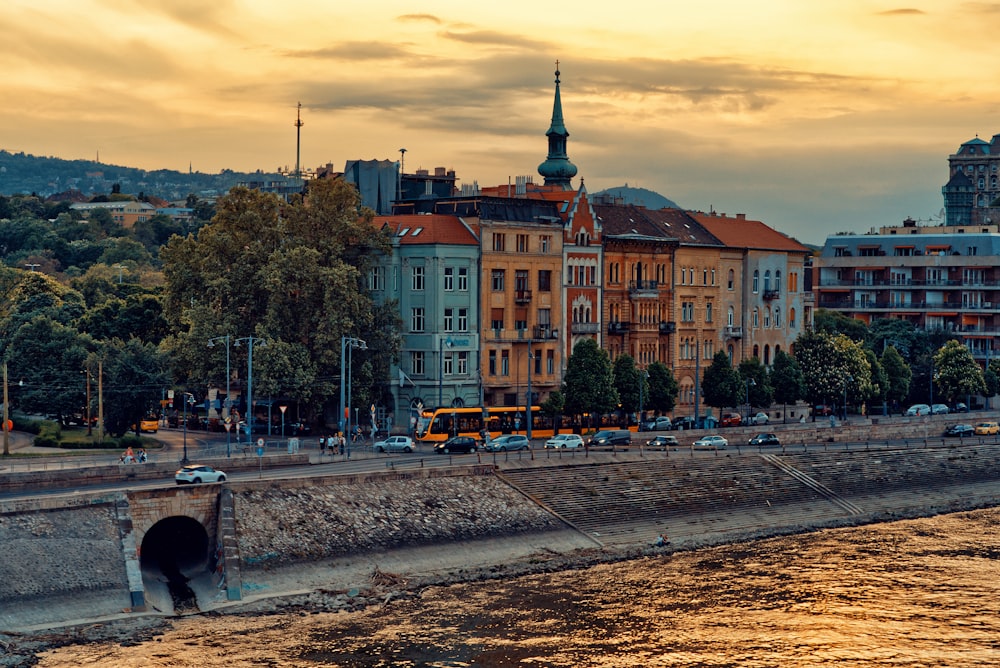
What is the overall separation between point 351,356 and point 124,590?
140 ft

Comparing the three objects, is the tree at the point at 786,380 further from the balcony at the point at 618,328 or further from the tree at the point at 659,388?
the balcony at the point at 618,328

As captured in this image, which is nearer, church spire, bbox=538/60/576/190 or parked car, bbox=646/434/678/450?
parked car, bbox=646/434/678/450

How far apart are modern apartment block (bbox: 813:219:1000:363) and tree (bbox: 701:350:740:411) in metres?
57.0

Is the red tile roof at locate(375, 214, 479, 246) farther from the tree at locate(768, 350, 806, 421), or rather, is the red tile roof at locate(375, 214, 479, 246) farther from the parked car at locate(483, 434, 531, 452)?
the tree at locate(768, 350, 806, 421)

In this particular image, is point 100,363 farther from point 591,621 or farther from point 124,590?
point 591,621

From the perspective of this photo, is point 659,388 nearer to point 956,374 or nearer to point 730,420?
point 730,420

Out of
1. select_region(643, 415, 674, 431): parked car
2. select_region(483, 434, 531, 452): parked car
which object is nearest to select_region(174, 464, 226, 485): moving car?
select_region(483, 434, 531, 452): parked car

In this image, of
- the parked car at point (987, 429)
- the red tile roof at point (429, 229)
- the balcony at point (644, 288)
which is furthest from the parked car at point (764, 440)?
the parked car at point (987, 429)

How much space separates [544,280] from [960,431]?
135 ft

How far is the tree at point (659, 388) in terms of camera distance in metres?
132

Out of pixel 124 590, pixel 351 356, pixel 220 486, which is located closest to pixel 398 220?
pixel 351 356

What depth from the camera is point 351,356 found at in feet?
371

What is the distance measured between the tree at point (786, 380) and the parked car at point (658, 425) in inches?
710

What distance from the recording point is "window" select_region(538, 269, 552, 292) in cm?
12812
